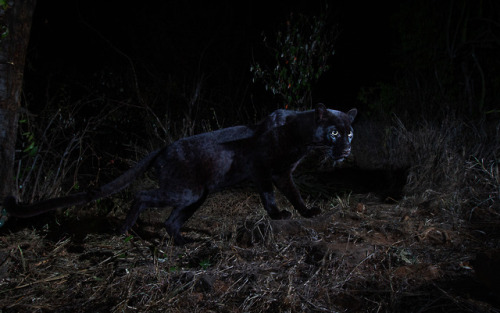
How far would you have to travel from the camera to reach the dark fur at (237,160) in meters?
3.27

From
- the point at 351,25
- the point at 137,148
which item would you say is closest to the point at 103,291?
the point at 137,148

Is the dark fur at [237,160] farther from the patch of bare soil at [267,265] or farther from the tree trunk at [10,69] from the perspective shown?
the tree trunk at [10,69]

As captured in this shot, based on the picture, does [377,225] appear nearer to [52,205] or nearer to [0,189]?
[52,205]

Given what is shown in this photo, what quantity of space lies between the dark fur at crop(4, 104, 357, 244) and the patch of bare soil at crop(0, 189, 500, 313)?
1.22 feet

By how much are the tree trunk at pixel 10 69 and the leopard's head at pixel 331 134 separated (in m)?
2.87

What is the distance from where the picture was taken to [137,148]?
529 cm

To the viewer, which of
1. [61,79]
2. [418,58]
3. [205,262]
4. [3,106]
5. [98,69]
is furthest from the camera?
[418,58]

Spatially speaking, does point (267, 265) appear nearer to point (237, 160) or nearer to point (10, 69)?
point (237, 160)

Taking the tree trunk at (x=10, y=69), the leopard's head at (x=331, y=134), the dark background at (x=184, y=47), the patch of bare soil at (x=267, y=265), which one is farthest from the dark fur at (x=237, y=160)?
the dark background at (x=184, y=47)

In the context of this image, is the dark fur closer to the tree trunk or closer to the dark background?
the tree trunk

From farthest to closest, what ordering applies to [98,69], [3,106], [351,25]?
[351,25], [98,69], [3,106]

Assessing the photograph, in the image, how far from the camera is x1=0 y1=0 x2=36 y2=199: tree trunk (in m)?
3.09

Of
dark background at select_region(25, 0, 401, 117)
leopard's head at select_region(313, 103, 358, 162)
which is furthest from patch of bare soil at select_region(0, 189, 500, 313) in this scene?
dark background at select_region(25, 0, 401, 117)

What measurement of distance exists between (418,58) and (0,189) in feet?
27.6
